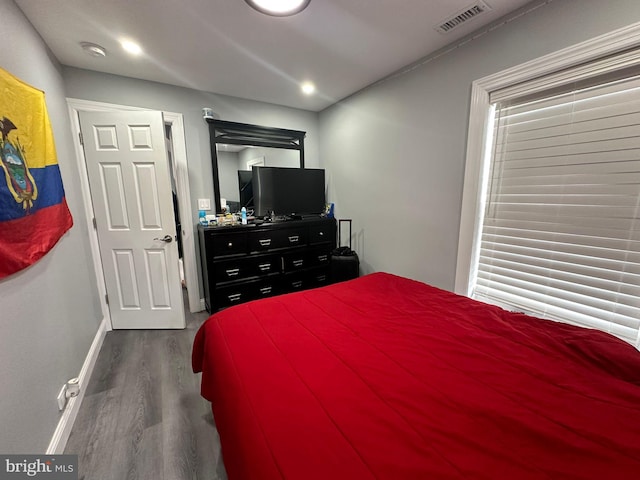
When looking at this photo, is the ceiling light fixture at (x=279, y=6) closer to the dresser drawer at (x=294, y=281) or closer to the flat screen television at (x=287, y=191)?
the flat screen television at (x=287, y=191)

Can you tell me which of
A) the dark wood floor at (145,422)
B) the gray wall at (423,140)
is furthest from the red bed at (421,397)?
the gray wall at (423,140)

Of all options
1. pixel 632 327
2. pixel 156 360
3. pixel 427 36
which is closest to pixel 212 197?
pixel 156 360

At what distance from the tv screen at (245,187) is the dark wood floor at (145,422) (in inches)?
67.5

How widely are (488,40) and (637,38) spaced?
2.53 ft

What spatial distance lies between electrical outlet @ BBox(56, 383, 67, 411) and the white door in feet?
3.78

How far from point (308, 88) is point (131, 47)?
157cm

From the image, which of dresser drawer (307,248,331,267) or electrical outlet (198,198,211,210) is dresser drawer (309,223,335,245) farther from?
electrical outlet (198,198,211,210)

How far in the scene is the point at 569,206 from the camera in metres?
1.59

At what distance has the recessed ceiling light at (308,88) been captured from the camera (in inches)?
107

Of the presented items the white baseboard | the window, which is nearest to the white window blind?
the window

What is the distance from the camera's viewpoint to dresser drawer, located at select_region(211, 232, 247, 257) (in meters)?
2.61

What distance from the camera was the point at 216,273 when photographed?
263 cm

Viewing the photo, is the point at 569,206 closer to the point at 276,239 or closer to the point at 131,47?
the point at 276,239

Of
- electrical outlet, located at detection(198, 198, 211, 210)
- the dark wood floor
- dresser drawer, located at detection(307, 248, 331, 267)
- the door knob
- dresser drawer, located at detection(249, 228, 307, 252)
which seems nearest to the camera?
the dark wood floor
